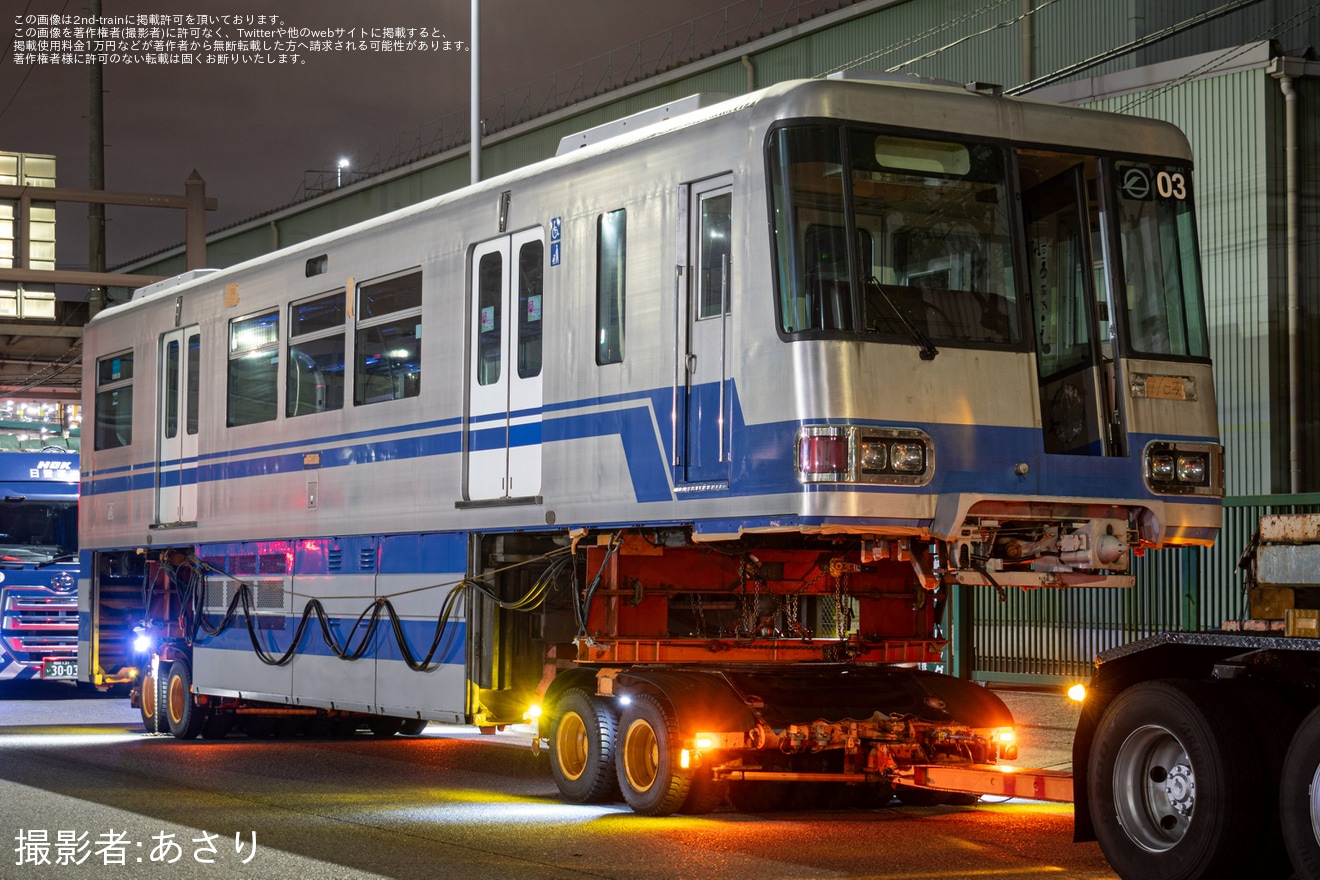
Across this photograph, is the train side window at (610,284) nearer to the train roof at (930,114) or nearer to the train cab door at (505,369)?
the train roof at (930,114)

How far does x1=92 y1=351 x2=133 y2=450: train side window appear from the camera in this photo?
19688 millimetres

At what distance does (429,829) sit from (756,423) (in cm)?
301

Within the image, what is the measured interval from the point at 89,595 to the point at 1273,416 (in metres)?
14.8

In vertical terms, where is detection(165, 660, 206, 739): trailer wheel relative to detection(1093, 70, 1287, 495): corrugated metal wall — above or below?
below

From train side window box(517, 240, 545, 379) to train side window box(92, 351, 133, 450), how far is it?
307 inches

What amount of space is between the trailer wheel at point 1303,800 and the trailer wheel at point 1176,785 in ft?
0.82

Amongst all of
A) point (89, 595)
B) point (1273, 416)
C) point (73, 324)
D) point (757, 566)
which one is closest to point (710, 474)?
point (757, 566)

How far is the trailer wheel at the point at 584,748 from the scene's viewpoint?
39.7 feet

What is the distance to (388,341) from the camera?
48.3 ft

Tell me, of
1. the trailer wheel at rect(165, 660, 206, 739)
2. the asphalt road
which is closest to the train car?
the asphalt road

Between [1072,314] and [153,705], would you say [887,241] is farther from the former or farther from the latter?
[153,705]

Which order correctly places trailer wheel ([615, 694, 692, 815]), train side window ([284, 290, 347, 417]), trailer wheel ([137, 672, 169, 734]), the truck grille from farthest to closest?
1. the truck grille
2. trailer wheel ([137, 672, 169, 734])
3. train side window ([284, 290, 347, 417])
4. trailer wheel ([615, 694, 692, 815])

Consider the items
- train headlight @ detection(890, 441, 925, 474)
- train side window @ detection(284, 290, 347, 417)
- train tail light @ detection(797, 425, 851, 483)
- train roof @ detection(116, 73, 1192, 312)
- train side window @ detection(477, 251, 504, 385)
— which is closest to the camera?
train tail light @ detection(797, 425, 851, 483)

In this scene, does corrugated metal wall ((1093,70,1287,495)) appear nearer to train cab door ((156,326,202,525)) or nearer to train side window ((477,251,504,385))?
train cab door ((156,326,202,525))
